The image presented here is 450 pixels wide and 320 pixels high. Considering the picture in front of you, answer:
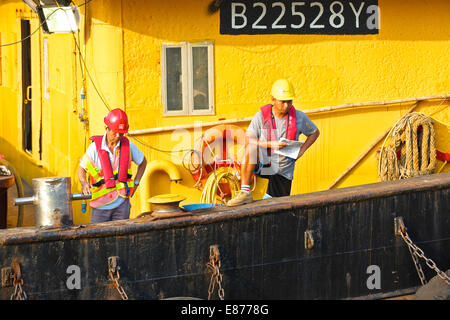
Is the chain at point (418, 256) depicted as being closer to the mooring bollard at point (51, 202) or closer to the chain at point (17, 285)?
the mooring bollard at point (51, 202)

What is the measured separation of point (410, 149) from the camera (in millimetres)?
9266

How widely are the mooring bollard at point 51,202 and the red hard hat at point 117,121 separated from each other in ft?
4.21

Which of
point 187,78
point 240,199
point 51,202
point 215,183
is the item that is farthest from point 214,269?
point 187,78

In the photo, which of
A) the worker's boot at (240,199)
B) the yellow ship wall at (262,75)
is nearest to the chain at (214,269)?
the worker's boot at (240,199)

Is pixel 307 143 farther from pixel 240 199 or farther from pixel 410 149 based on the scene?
pixel 410 149

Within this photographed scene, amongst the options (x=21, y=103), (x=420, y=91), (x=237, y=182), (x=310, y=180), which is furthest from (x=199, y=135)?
(x=21, y=103)

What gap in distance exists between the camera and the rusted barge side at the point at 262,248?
586 cm

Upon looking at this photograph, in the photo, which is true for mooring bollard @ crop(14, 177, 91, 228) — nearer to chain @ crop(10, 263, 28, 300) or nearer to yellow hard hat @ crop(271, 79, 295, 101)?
chain @ crop(10, 263, 28, 300)

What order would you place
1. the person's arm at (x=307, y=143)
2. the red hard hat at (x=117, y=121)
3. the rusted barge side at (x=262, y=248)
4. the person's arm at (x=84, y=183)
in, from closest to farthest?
the rusted barge side at (x=262, y=248) < the person's arm at (x=84, y=183) < the red hard hat at (x=117, y=121) < the person's arm at (x=307, y=143)

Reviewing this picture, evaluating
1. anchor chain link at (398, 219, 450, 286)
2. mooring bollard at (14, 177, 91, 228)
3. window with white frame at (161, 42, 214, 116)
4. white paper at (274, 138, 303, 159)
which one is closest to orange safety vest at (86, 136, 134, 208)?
mooring bollard at (14, 177, 91, 228)

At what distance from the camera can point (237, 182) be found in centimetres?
929

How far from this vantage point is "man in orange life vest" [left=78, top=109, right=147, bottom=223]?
282 inches
